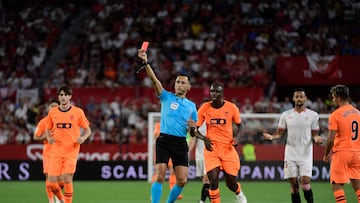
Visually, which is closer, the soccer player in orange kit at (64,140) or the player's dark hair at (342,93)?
the player's dark hair at (342,93)

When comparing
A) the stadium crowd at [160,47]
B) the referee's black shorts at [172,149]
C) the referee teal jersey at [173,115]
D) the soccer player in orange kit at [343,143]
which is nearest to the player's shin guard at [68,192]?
the referee's black shorts at [172,149]

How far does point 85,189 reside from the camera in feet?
69.2

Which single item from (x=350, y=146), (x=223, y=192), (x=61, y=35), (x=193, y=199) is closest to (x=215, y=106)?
(x=350, y=146)

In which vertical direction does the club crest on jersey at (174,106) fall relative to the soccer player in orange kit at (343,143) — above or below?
above

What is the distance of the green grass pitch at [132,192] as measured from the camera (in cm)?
1777

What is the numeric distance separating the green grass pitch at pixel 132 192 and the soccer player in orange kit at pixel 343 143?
4903mm

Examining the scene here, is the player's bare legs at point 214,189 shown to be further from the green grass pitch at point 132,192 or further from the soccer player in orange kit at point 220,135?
the green grass pitch at point 132,192

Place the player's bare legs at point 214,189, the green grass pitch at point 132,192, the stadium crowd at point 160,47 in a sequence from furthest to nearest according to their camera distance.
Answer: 1. the stadium crowd at point 160,47
2. the green grass pitch at point 132,192
3. the player's bare legs at point 214,189

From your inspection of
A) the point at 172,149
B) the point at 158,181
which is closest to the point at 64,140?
the point at 158,181

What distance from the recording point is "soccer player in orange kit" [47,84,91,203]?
1374 cm

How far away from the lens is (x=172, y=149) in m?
12.8

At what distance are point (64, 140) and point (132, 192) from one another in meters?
6.51

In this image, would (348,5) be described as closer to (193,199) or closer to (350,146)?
(193,199)

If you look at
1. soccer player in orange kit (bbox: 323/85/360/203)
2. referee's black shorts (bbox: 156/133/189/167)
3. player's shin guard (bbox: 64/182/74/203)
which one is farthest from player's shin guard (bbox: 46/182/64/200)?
soccer player in orange kit (bbox: 323/85/360/203)
